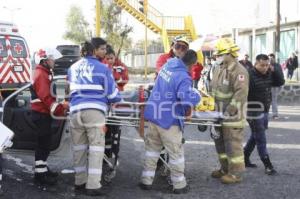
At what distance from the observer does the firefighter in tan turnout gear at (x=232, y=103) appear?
644 cm

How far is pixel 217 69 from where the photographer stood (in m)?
6.77

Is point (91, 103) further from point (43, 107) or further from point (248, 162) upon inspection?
point (248, 162)

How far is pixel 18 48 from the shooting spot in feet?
41.8

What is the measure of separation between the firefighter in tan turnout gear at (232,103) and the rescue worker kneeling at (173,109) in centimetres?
67

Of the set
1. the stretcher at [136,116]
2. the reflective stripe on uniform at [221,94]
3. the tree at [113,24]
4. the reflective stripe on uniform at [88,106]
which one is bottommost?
the stretcher at [136,116]

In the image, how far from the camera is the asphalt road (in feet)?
19.6

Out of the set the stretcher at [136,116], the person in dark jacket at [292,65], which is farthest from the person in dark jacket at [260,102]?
the person in dark jacket at [292,65]

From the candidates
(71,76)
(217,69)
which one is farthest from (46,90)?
(217,69)

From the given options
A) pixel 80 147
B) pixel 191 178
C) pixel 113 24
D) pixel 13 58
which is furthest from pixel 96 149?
pixel 113 24

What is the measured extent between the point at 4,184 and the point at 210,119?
276 cm

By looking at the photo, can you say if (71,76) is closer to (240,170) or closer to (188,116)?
(188,116)

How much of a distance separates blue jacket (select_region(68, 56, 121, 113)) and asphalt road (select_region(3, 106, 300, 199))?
846 mm

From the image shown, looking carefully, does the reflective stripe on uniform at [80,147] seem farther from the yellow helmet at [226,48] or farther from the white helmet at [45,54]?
the yellow helmet at [226,48]

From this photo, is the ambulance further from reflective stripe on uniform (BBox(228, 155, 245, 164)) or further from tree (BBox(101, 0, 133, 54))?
tree (BBox(101, 0, 133, 54))
